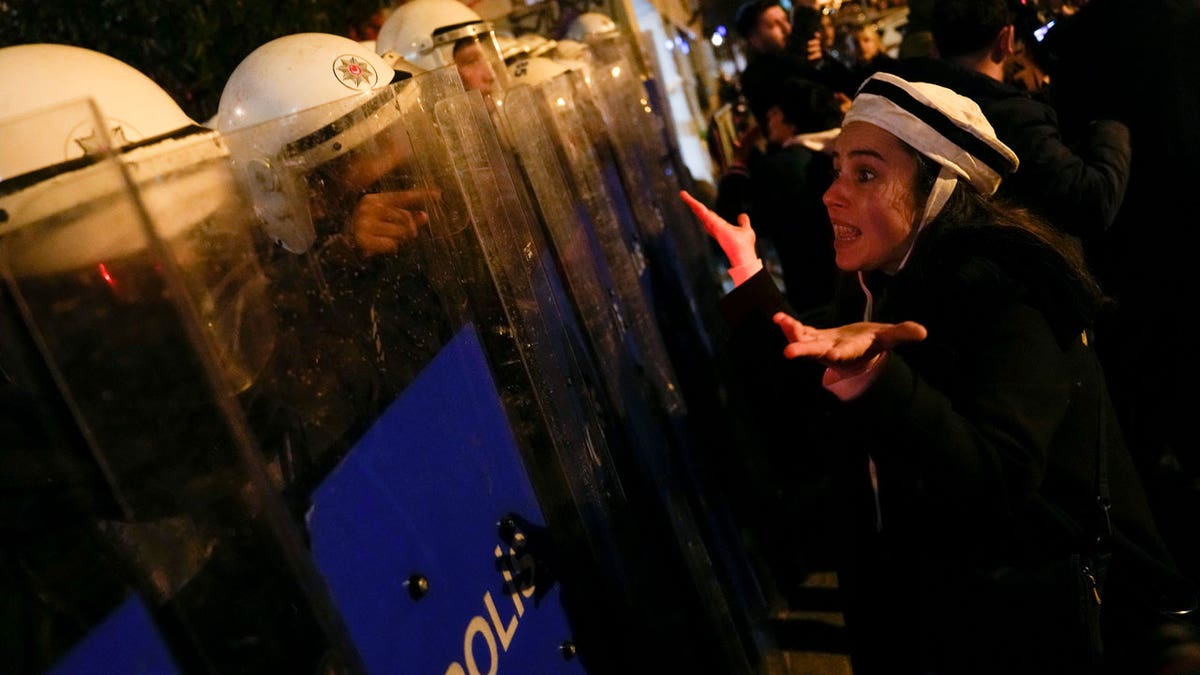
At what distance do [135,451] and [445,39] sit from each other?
326cm

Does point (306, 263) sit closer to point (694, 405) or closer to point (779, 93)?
point (694, 405)

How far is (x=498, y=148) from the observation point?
96.1 inches

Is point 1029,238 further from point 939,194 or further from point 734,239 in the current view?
point 734,239

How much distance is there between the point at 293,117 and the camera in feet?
6.24

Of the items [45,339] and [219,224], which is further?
[219,224]

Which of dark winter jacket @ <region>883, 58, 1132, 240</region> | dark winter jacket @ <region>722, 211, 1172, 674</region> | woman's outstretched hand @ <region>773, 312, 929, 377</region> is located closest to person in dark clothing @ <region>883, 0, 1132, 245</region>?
dark winter jacket @ <region>883, 58, 1132, 240</region>

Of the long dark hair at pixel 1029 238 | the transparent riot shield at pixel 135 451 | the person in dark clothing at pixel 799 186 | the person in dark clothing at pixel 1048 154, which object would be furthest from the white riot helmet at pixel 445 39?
the transparent riot shield at pixel 135 451

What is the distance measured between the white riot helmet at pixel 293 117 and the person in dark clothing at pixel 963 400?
963 mm

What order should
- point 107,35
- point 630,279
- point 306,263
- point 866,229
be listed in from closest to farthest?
1. point 306,263
2. point 866,229
3. point 630,279
4. point 107,35

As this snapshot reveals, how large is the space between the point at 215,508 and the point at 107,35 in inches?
173

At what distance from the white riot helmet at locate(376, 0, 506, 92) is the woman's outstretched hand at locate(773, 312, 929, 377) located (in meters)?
2.37

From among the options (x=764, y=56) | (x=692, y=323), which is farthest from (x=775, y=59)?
(x=692, y=323)

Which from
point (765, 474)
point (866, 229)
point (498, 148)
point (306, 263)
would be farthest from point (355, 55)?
point (765, 474)

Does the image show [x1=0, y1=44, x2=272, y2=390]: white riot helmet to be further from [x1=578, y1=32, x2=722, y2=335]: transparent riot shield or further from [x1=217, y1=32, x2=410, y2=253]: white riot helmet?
[x1=578, y1=32, x2=722, y2=335]: transparent riot shield
